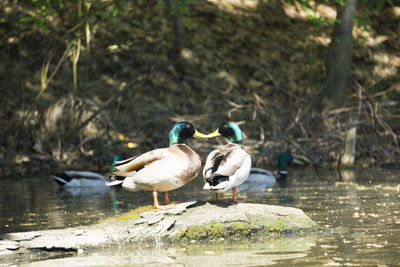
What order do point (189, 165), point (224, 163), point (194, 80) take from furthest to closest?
point (194, 80) → point (189, 165) → point (224, 163)

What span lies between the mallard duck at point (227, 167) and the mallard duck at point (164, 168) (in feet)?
0.66

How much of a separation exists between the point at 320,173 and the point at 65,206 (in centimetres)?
615

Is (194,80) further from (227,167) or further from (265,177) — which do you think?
(227,167)

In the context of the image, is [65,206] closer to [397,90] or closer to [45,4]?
[45,4]

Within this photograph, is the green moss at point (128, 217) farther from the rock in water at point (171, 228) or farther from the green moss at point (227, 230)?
the green moss at point (227, 230)

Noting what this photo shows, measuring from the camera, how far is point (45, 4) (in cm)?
1413

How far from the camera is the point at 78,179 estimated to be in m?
13.8

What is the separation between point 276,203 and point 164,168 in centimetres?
350

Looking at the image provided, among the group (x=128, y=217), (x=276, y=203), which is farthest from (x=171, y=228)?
(x=276, y=203)

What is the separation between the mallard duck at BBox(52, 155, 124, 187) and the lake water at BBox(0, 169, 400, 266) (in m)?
0.28

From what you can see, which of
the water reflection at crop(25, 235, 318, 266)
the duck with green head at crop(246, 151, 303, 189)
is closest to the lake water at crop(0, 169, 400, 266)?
the water reflection at crop(25, 235, 318, 266)

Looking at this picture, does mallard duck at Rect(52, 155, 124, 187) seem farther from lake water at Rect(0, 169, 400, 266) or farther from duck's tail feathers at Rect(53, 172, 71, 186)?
lake water at Rect(0, 169, 400, 266)

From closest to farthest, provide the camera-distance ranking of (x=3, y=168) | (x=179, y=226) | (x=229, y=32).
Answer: (x=179, y=226)
(x=3, y=168)
(x=229, y=32)

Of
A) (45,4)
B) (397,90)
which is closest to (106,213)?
(45,4)
